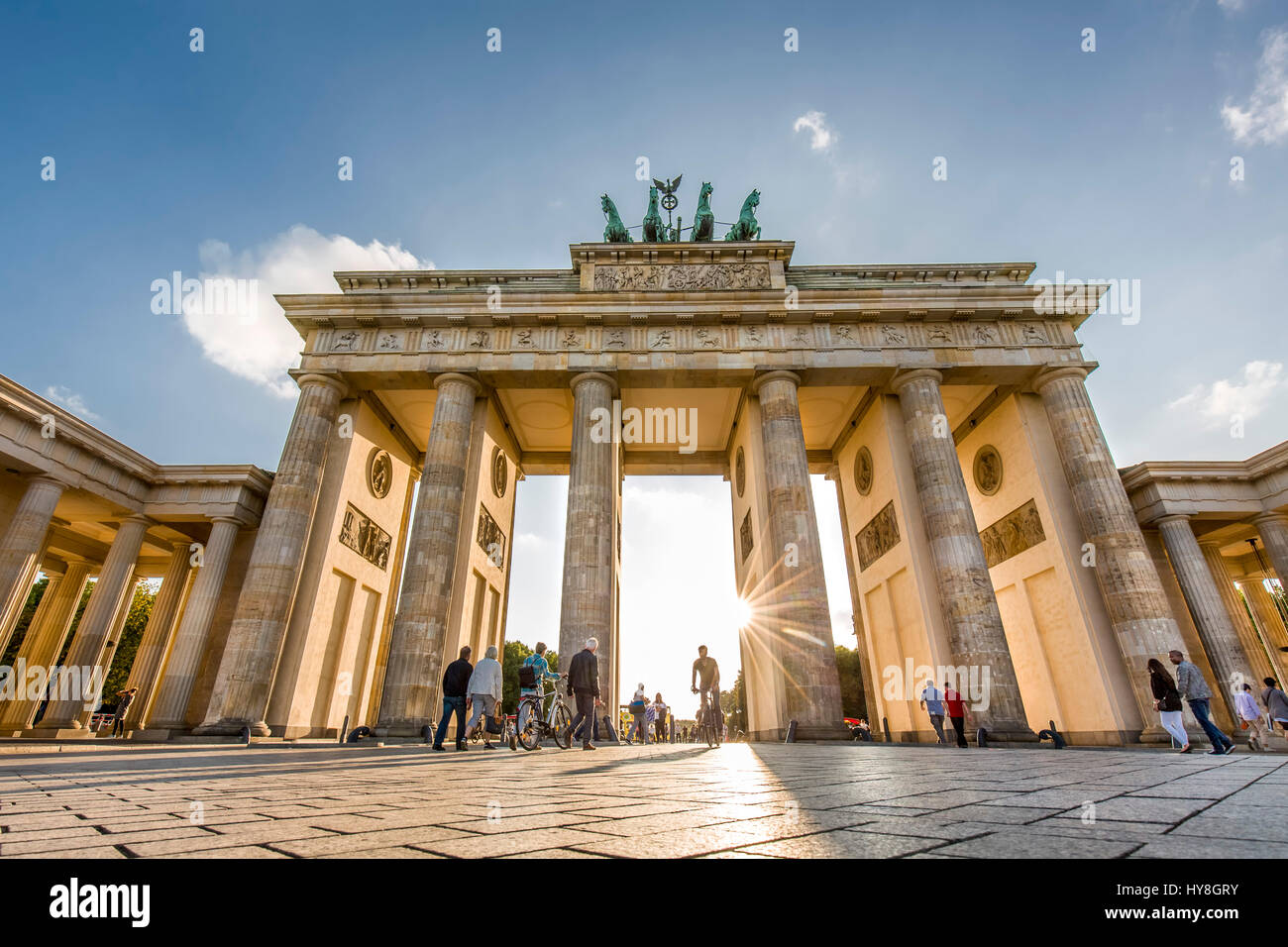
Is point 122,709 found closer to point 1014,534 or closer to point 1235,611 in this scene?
→ point 1014,534

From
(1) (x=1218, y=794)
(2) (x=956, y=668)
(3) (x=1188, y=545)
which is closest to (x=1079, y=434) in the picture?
(3) (x=1188, y=545)

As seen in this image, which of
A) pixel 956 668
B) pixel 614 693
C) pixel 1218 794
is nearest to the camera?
pixel 1218 794

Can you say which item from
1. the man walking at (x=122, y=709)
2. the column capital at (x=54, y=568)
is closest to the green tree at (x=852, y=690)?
the man walking at (x=122, y=709)

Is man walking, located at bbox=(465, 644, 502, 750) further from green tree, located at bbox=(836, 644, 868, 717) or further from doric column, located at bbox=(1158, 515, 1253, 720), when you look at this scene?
green tree, located at bbox=(836, 644, 868, 717)

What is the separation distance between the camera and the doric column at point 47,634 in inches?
739

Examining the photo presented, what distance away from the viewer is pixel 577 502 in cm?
1603

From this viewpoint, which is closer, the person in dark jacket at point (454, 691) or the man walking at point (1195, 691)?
the man walking at point (1195, 691)

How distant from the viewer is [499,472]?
21094mm

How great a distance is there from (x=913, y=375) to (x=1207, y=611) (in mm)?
A: 10245

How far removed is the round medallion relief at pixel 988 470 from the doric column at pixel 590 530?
505 inches

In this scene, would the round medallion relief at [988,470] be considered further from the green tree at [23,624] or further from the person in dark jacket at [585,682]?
the green tree at [23,624]

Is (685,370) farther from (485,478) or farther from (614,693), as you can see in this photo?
(614,693)

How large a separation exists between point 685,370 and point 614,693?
31.7 feet
